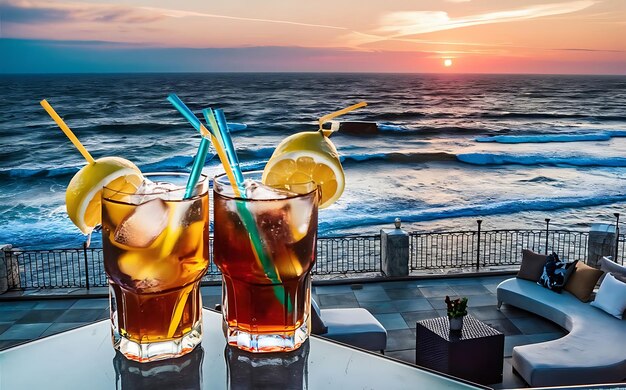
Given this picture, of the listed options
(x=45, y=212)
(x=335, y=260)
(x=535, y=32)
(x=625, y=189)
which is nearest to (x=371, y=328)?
(x=335, y=260)

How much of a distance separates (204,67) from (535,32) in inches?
1383

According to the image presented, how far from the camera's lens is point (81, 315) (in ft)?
33.9

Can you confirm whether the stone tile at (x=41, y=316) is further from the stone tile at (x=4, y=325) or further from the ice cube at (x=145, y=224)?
the ice cube at (x=145, y=224)

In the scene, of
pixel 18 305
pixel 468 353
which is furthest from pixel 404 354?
pixel 18 305

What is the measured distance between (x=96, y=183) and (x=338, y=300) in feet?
31.2

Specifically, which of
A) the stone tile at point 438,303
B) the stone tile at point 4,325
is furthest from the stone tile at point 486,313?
the stone tile at point 4,325

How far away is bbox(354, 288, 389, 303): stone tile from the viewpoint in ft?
35.7

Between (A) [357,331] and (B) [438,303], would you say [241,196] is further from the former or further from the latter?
(B) [438,303]

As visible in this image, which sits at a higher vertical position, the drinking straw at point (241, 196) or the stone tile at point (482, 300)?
the drinking straw at point (241, 196)

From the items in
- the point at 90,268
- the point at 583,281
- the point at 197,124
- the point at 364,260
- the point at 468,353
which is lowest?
the point at 90,268

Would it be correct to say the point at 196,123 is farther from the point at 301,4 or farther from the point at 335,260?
the point at 301,4

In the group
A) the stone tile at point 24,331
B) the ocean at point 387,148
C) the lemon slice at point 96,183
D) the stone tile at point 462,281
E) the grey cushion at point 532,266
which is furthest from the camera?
the ocean at point 387,148

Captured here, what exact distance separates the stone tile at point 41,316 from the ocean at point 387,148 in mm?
9064

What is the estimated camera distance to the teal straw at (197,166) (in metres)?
1.54
